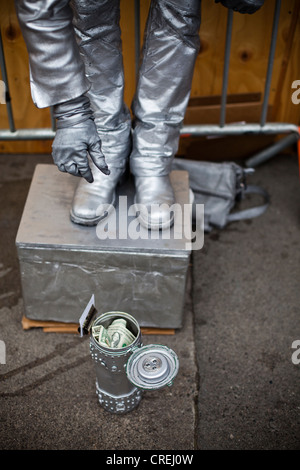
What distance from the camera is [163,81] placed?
1.83 metres

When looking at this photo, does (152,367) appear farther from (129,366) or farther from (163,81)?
(163,81)

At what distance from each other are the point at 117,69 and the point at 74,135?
1.48 feet

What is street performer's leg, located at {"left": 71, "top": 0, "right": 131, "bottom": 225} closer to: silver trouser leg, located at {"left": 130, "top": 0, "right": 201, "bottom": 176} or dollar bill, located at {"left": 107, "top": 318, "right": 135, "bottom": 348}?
silver trouser leg, located at {"left": 130, "top": 0, "right": 201, "bottom": 176}

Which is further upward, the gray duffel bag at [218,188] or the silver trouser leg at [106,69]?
the silver trouser leg at [106,69]

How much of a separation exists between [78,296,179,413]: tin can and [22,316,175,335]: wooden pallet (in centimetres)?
34

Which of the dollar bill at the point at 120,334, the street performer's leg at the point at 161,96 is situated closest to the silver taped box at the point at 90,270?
the street performer's leg at the point at 161,96

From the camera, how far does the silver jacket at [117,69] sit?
1.44 m

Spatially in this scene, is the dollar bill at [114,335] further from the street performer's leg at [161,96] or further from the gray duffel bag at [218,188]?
the gray duffel bag at [218,188]

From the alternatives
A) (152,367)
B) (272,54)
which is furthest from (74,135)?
(272,54)

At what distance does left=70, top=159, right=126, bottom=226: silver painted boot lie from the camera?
1.92m

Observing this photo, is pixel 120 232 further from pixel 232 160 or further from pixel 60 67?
pixel 232 160

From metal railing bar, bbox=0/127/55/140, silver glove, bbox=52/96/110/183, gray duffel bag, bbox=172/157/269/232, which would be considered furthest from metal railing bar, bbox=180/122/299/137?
silver glove, bbox=52/96/110/183
